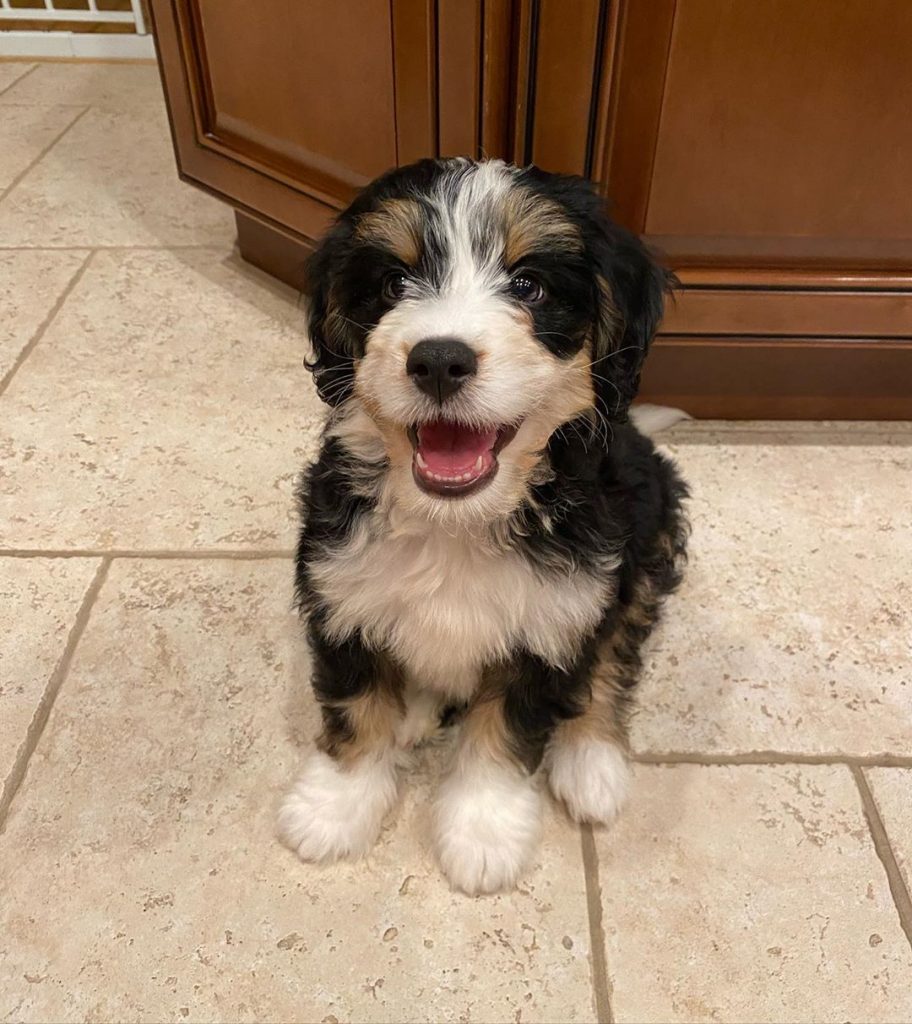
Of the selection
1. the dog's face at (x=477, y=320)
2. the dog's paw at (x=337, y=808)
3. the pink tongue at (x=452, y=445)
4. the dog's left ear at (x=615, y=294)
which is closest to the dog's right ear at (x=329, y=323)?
the dog's face at (x=477, y=320)

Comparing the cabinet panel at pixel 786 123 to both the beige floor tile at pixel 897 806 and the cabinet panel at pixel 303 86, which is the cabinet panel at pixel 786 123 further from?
the beige floor tile at pixel 897 806

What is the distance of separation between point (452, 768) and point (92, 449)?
1.10m

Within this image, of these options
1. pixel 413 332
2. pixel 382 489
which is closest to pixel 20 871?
pixel 382 489

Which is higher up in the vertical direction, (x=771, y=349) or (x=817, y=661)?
(x=771, y=349)

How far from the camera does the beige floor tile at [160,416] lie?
1.82 metres

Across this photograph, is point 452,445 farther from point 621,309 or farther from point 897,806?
point 897,806

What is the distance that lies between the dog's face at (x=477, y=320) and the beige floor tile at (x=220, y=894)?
554 mm

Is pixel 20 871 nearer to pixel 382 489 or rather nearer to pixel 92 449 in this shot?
pixel 382 489

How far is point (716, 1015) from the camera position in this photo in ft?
3.76

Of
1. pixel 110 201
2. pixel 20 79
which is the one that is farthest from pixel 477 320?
pixel 20 79

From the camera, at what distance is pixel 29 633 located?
1.59 m

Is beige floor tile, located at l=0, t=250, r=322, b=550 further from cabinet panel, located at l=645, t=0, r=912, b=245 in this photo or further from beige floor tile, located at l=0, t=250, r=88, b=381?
cabinet panel, located at l=645, t=0, r=912, b=245

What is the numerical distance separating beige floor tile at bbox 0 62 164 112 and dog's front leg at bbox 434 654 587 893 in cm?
314

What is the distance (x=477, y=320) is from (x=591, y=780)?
713 mm
